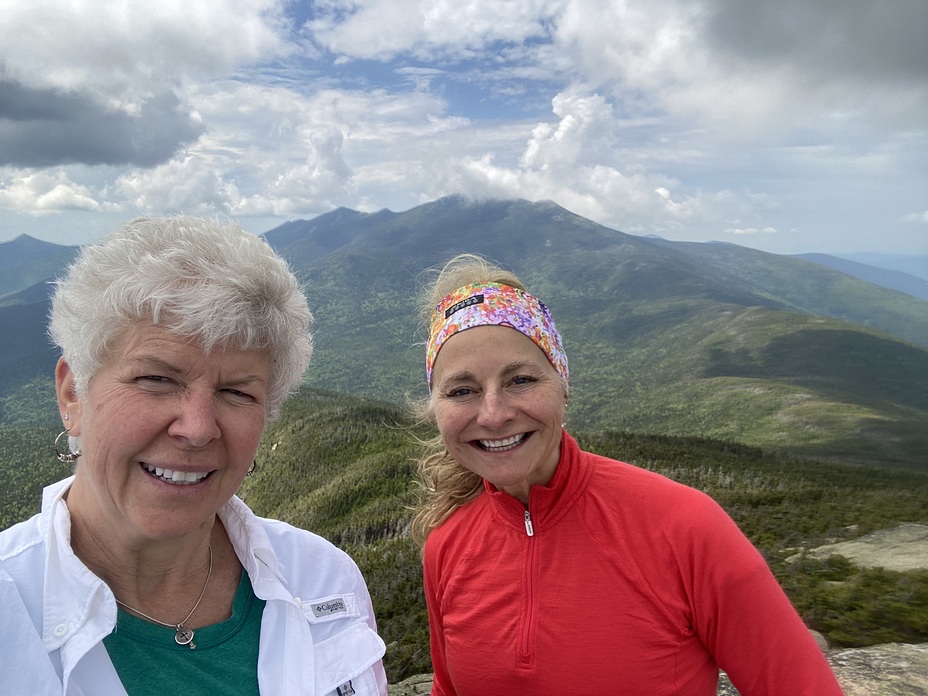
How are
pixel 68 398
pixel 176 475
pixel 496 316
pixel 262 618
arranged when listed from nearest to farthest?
pixel 176 475 → pixel 68 398 → pixel 262 618 → pixel 496 316

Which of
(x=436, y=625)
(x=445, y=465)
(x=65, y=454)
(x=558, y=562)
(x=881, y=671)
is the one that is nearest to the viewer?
(x=65, y=454)

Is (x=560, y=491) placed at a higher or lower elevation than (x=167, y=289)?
lower

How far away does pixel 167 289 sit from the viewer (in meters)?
2.68

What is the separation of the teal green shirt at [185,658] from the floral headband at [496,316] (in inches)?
71.9

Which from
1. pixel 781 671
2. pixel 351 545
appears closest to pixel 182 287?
pixel 781 671

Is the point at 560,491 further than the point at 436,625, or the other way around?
the point at 436,625

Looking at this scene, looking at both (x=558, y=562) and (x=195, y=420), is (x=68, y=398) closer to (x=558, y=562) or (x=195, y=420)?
(x=195, y=420)

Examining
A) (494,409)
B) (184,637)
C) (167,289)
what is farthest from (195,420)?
(494,409)

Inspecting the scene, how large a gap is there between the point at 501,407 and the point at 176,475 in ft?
5.57

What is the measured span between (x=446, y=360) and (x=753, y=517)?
109 ft

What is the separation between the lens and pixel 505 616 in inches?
135

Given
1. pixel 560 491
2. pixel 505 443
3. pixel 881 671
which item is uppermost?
pixel 505 443

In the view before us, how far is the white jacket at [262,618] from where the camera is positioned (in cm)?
238

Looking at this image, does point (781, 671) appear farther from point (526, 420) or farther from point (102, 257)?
point (102, 257)
